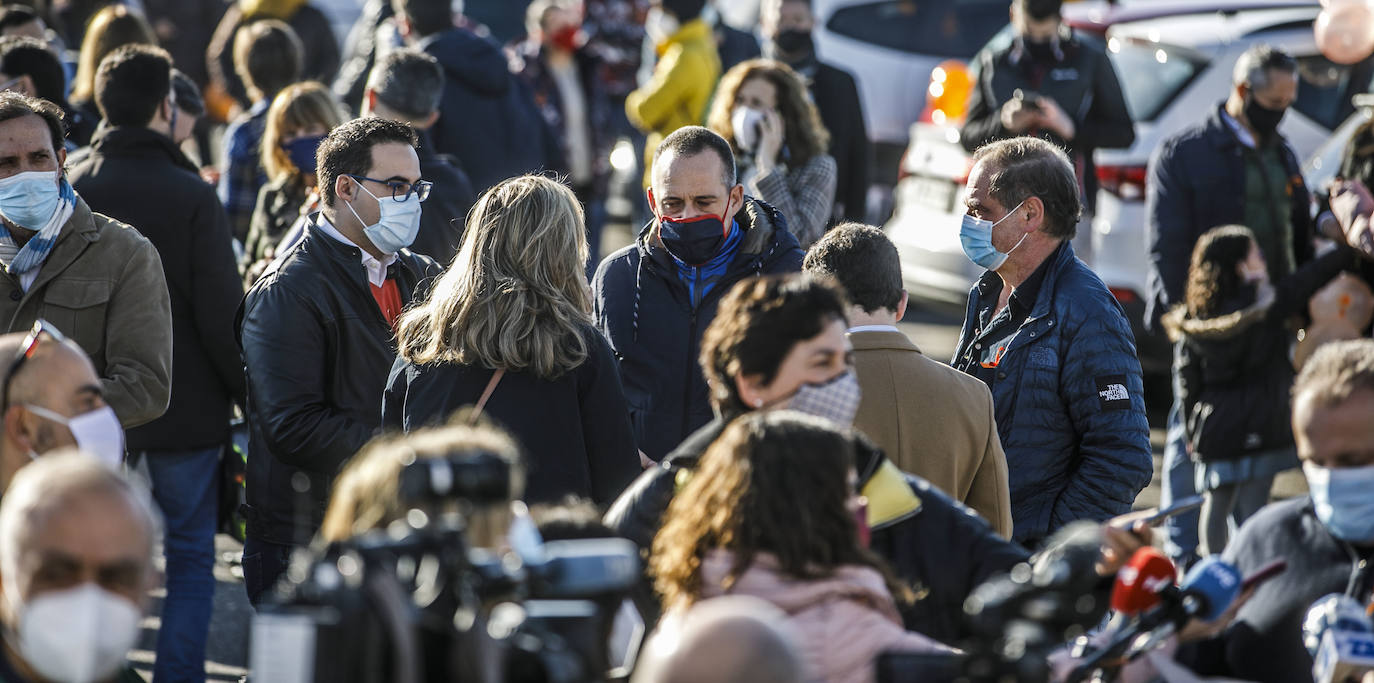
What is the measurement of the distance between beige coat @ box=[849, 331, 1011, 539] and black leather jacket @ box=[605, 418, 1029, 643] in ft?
2.35

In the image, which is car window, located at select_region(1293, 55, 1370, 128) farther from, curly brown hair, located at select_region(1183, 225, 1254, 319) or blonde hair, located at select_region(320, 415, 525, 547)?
blonde hair, located at select_region(320, 415, 525, 547)

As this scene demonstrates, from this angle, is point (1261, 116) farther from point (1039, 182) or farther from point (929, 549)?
point (929, 549)

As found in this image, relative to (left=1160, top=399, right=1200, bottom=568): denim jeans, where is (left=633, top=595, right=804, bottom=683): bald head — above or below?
above

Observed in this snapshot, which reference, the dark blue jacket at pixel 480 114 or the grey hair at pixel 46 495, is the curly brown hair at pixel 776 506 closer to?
the grey hair at pixel 46 495

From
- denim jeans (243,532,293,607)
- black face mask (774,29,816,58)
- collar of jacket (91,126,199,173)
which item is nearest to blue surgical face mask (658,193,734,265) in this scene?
denim jeans (243,532,293,607)

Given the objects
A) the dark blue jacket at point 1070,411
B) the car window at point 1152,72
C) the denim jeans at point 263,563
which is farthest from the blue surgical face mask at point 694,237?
the car window at point 1152,72

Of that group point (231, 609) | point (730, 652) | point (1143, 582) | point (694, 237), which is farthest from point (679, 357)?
point (730, 652)

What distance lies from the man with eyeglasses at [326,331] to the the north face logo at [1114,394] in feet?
6.35

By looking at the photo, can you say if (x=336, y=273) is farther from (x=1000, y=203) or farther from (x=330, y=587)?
(x=330, y=587)

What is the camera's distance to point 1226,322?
250 inches

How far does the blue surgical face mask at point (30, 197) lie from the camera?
176 inches

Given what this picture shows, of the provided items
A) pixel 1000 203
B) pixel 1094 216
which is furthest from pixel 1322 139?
pixel 1000 203

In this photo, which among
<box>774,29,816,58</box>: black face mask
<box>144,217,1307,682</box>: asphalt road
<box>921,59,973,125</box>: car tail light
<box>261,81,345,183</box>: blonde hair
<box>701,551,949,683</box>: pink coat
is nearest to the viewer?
<box>701,551,949,683</box>: pink coat

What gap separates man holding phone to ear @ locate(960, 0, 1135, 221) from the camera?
7.73m
